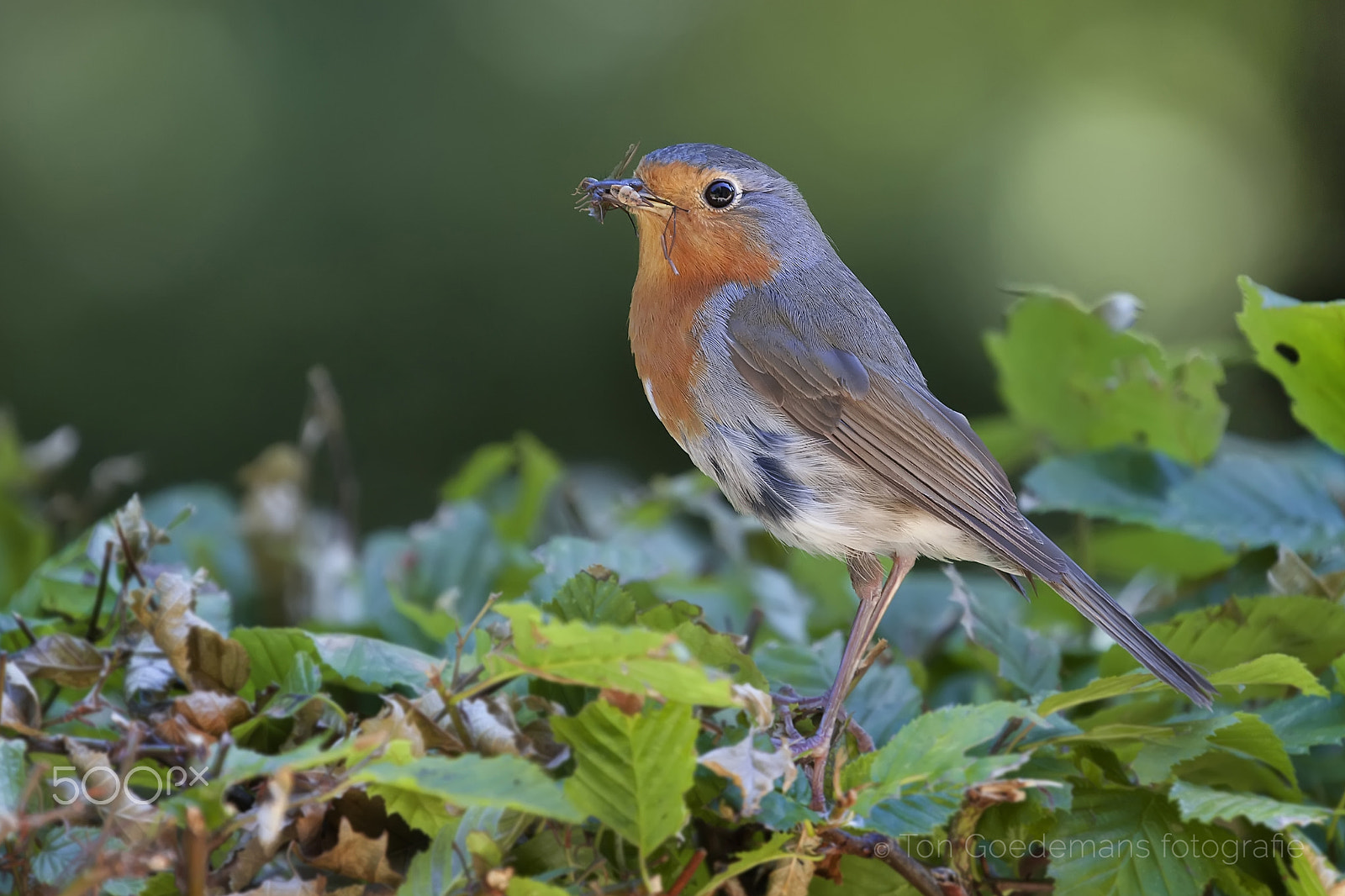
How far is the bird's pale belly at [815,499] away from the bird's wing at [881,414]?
0.02m

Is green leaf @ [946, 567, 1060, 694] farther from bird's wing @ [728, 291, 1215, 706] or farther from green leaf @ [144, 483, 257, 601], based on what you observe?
green leaf @ [144, 483, 257, 601]

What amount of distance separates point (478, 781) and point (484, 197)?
5.59 metres

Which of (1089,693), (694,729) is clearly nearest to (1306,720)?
(1089,693)

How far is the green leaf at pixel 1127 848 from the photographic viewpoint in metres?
1.32

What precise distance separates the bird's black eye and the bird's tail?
72 centimetres

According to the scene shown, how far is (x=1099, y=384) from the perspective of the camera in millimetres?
2123

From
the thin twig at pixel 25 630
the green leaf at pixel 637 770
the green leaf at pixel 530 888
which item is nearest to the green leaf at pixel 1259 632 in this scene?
the green leaf at pixel 637 770

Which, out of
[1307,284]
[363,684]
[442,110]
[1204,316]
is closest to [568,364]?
[442,110]

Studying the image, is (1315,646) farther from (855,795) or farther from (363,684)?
(363,684)

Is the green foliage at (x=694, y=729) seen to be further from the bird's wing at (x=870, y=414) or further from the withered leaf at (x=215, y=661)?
the bird's wing at (x=870, y=414)

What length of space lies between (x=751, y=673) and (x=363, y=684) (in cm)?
47

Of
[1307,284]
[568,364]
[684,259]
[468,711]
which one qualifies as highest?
[684,259]

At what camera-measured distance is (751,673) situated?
1352mm

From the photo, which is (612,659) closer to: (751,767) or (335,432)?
(751,767)
